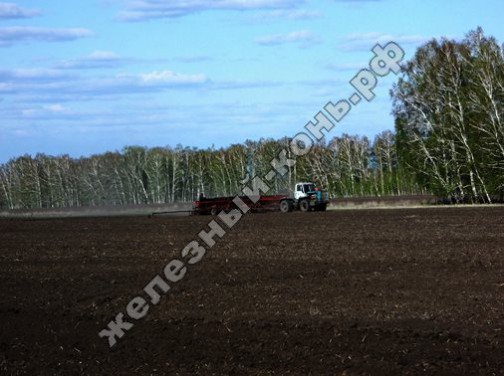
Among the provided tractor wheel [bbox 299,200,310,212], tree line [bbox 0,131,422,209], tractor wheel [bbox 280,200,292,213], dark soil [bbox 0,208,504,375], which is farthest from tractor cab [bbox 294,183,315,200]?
tree line [bbox 0,131,422,209]

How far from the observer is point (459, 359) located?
1170cm

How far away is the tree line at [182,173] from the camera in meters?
119

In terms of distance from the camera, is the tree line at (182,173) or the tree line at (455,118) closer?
the tree line at (455,118)

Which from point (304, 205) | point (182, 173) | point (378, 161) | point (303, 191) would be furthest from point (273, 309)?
point (182, 173)

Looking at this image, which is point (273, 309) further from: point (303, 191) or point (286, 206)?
point (303, 191)

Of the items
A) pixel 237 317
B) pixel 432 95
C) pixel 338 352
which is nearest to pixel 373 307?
pixel 237 317

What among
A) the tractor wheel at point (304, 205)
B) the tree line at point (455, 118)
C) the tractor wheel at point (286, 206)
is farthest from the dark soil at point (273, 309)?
the tree line at point (455, 118)

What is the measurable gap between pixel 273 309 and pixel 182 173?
121m

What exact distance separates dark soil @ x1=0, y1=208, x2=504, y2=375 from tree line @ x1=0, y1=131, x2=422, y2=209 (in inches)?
3184

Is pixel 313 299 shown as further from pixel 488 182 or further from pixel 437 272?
pixel 488 182

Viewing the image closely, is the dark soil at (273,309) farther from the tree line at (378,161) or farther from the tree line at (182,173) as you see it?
the tree line at (182,173)

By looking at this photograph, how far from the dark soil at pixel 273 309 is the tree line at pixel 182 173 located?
8088 centimetres

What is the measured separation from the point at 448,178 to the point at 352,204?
30.4 feet

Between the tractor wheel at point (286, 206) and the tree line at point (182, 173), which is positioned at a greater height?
the tree line at point (182, 173)
